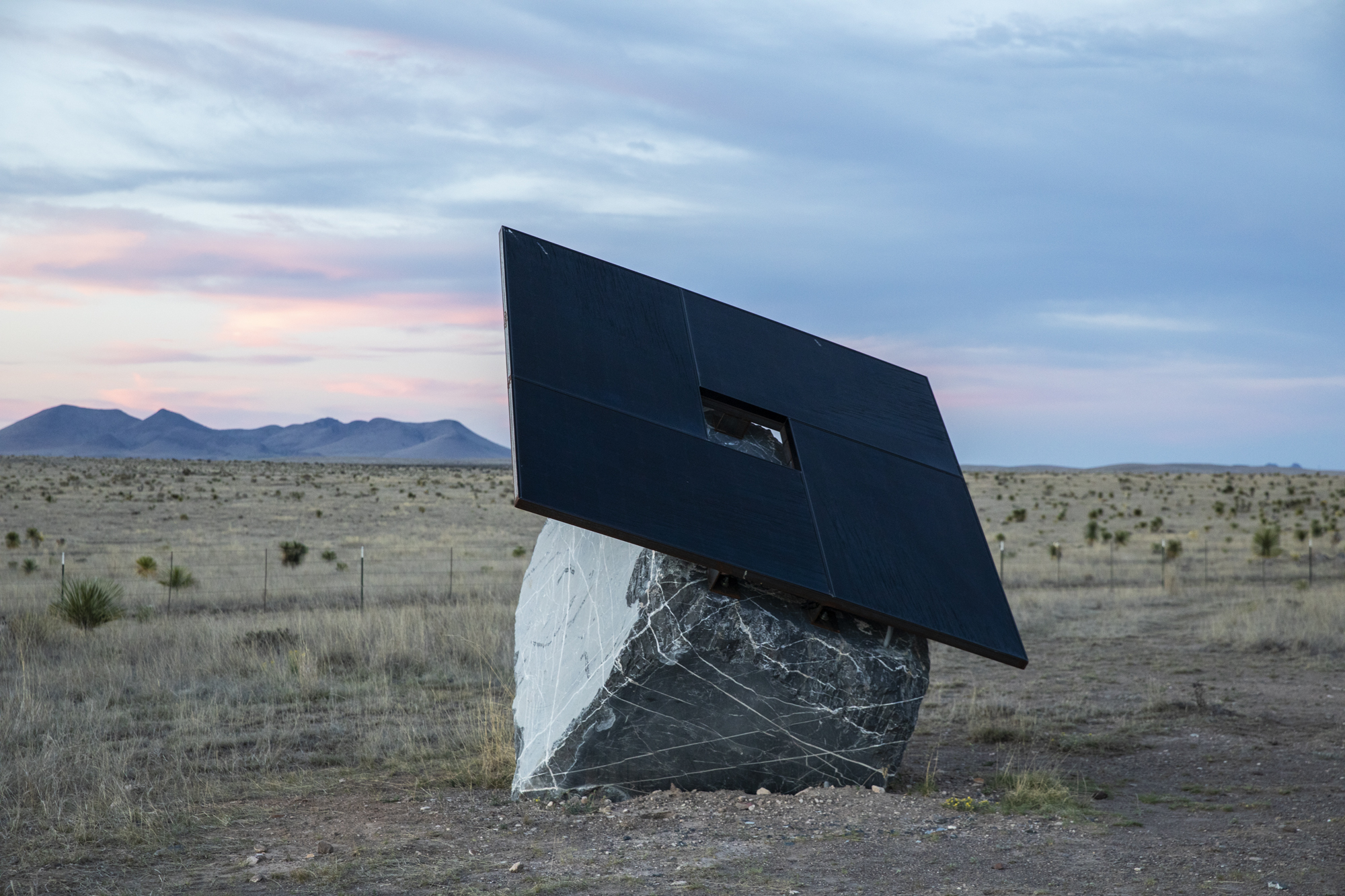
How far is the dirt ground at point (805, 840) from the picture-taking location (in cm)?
629

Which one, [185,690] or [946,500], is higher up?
[946,500]

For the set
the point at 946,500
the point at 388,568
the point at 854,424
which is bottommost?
the point at 388,568

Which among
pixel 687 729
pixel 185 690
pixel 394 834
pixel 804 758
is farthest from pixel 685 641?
pixel 185 690

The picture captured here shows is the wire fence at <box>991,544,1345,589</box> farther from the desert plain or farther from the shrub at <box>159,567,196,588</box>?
the shrub at <box>159,567,196,588</box>

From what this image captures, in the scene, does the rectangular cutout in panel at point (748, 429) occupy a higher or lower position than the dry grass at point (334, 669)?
higher

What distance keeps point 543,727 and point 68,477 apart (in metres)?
80.3

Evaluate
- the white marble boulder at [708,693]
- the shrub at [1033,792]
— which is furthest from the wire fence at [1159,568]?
the white marble boulder at [708,693]

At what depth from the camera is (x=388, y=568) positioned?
29.2 meters

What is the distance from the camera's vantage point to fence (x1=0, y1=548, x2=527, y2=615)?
832 inches

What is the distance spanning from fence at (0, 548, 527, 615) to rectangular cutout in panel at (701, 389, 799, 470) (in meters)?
12.8

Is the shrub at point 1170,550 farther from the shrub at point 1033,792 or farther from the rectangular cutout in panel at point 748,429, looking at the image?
the rectangular cutout in panel at point 748,429

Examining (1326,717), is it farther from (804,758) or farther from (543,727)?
(543,727)

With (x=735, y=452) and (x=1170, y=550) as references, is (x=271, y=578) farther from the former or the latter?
(x=1170, y=550)

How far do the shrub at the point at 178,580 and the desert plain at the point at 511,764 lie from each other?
16.9 inches
